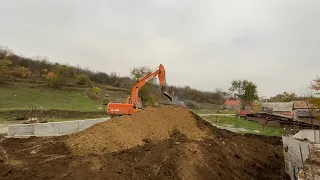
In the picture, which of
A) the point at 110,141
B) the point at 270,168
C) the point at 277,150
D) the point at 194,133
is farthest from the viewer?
the point at 277,150

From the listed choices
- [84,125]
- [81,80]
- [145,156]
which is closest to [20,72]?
[81,80]

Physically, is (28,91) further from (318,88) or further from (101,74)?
(318,88)

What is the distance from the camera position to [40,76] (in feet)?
175

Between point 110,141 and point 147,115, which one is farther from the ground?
point 147,115

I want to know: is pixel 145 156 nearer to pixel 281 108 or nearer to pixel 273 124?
pixel 273 124

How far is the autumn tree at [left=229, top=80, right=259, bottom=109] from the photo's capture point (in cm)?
4619

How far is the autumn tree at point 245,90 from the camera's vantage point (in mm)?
46188

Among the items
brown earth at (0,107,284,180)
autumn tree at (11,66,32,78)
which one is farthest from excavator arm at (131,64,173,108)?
autumn tree at (11,66,32,78)

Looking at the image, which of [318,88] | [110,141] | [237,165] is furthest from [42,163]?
[318,88]

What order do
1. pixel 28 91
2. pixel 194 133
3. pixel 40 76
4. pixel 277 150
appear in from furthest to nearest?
pixel 40 76 < pixel 28 91 < pixel 277 150 < pixel 194 133

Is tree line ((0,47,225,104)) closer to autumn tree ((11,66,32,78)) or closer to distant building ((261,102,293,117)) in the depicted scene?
autumn tree ((11,66,32,78))

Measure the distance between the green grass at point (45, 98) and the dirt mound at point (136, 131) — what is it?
23.6 metres

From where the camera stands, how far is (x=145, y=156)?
8648 millimetres

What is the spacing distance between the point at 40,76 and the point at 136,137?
160ft
